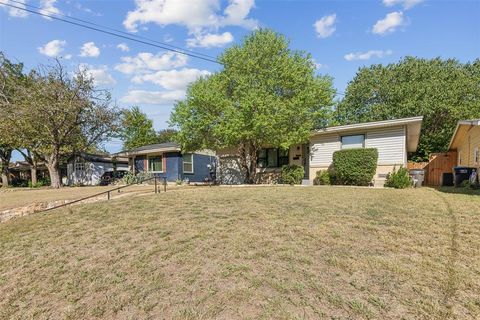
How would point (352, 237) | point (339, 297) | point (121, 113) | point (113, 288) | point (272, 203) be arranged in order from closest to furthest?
point (339, 297)
point (113, 288)
point (352, 237)
point (272, 203)
point (121, 113)

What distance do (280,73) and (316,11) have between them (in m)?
3.69

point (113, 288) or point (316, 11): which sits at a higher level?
point (316, 11)

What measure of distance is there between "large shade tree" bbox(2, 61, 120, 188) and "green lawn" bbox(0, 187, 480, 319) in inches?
653

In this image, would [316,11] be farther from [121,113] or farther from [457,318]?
[121,113]

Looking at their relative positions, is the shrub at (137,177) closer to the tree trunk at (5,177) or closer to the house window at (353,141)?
the house window at (353,141)

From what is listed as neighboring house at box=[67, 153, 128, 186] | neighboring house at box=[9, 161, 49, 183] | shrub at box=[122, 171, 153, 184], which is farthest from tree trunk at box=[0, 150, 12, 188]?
shrub at box=[122, 171, 153, 184]

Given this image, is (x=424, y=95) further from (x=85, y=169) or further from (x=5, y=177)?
(x=5, y=177)

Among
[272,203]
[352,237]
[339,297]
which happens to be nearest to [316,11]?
[272,203]

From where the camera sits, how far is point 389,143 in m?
13.4

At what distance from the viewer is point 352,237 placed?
177 inches

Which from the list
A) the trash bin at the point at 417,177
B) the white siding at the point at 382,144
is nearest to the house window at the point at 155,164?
the white siding at the point at 382,144

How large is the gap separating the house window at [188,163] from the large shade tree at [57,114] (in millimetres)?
7167

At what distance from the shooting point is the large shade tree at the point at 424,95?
22906 mm

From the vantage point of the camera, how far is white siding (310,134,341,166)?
14977mm
